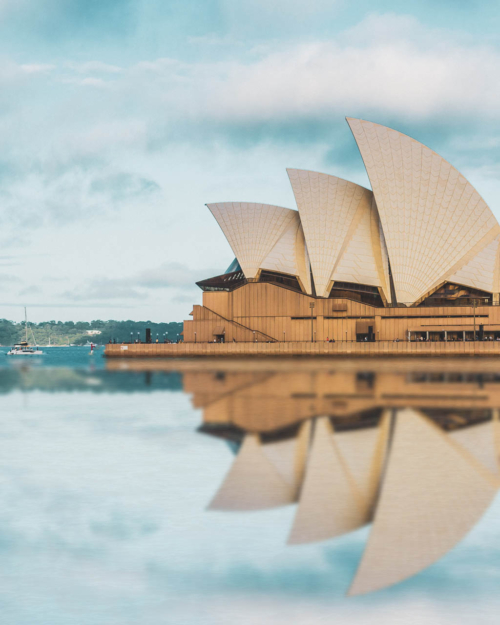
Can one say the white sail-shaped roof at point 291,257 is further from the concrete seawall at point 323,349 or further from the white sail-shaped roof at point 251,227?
the concrete seawall at point 323,349

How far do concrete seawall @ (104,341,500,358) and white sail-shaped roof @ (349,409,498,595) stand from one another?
45.5 meters

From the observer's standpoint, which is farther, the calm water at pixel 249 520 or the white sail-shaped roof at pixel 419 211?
the white sail-shaped roof at pixel 419 211

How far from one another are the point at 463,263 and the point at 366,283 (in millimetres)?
9652

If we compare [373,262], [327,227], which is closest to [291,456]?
[327,227]

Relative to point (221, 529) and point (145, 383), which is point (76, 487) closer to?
point (221, 529)

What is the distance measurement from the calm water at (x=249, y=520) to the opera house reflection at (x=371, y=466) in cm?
4

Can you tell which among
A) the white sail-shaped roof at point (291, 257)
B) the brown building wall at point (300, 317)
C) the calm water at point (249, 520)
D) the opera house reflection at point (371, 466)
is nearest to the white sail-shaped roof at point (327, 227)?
the white sail-shaped roof at point (291, 257)

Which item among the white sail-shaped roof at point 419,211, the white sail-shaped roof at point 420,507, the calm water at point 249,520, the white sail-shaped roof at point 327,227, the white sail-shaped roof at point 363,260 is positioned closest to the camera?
the calm water at point 249,520

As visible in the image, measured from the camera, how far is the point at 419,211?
60.2m

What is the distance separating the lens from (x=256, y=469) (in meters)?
10.1

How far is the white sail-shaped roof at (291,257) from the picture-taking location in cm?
6506

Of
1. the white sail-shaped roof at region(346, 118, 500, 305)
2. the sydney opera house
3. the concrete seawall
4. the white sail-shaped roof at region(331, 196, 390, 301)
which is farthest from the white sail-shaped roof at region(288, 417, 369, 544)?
the white sail-shaped roof at region(331, 196, 390, 301)

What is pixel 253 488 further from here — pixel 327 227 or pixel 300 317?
pixel 327 227

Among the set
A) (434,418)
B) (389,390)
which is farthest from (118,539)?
(389,390)
